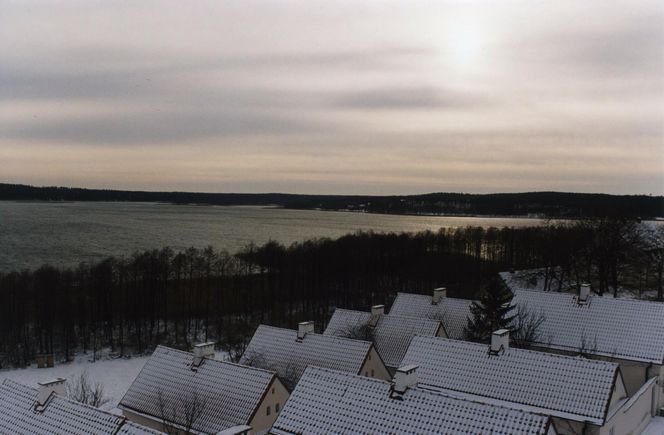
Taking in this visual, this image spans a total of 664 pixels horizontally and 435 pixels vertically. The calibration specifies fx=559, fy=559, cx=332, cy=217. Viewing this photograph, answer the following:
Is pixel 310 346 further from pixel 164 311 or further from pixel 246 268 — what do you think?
pixel 246 268

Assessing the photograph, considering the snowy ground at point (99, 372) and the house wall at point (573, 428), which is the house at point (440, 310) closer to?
the house wall at point (573, 428)

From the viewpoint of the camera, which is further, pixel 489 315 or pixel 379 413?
pixel 489 315

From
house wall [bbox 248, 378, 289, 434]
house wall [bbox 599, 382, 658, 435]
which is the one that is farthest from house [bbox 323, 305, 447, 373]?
house wall [bbox 599, 382, 658, 435]

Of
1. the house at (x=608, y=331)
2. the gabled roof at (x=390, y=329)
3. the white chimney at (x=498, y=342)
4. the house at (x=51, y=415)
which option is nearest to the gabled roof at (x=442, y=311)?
the gabled roof at (x=390, y=329)

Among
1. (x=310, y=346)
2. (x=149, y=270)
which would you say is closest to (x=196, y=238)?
(x=149, y=270)

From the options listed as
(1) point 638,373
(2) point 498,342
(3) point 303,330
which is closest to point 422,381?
(2) point 498,342

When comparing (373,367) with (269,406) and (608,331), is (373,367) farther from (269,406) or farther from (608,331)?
(608,331)
